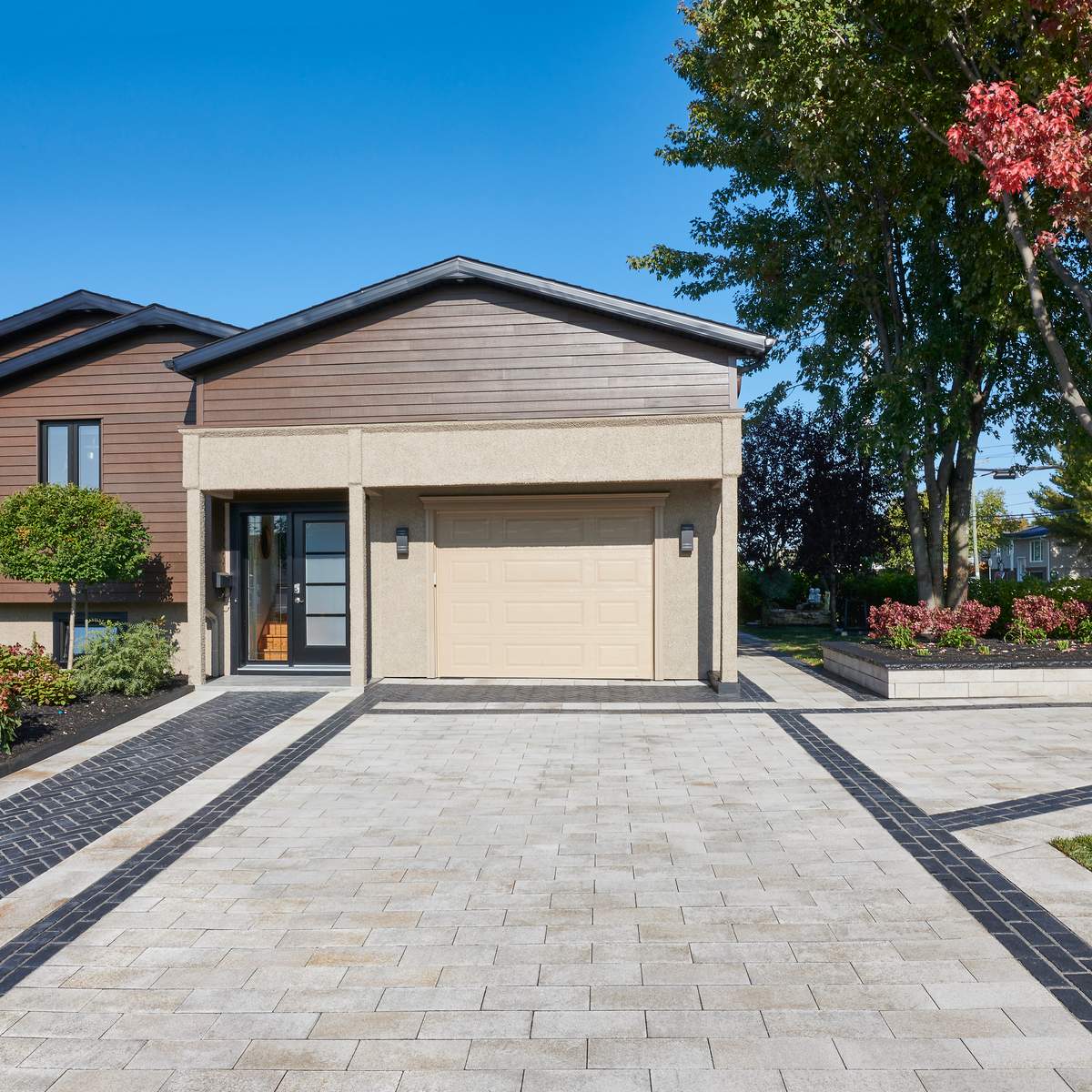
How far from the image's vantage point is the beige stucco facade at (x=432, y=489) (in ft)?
34.0

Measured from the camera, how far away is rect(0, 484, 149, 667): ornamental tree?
10.3 metres

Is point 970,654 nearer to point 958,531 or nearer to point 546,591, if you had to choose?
point 958,531

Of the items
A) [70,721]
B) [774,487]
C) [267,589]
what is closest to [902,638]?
[267,589]

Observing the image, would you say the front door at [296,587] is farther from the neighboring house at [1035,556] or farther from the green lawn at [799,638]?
the neighboring house at [1035,556]

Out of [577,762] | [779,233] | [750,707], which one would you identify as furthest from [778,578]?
[577,762]

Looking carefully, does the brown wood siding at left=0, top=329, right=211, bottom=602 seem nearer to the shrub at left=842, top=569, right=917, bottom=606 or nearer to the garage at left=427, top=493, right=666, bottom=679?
the garage at left=427, top=493, right=666, bottom=679

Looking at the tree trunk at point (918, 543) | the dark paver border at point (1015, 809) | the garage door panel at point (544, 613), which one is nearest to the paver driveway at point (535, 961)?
the dark paver border at point (1015, 809)

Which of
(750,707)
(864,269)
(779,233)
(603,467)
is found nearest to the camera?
(750,707)

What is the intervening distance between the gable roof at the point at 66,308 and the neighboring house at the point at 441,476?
1.42 metres

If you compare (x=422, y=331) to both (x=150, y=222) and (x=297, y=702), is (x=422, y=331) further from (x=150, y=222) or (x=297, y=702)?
(x=150, y=222)

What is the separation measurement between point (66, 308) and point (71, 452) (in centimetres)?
279

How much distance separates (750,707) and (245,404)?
785 cm

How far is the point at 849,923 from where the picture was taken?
157 inches

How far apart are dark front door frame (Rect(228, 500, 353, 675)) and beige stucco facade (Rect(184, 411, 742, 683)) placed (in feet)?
0.47
